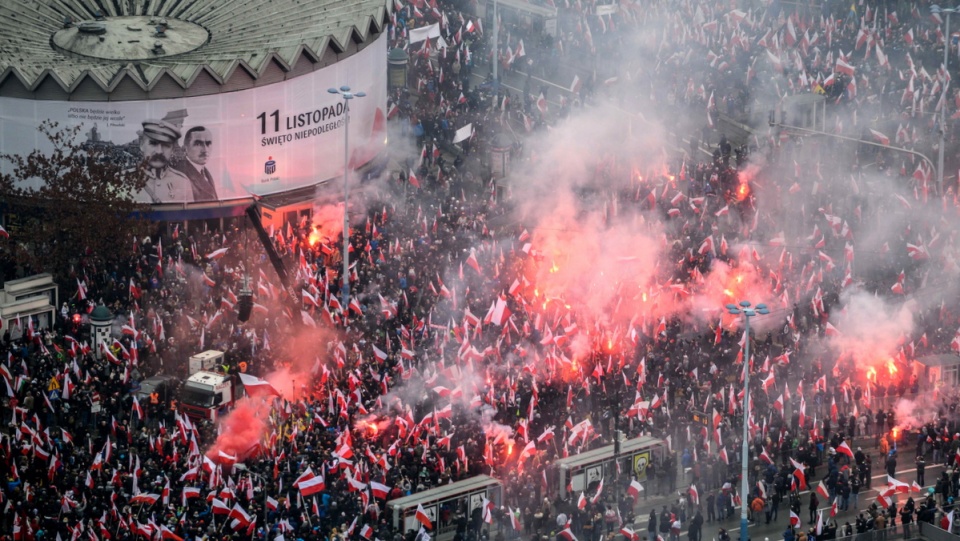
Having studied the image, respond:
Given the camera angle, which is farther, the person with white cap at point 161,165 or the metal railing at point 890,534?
the person with white cap at point 161,165

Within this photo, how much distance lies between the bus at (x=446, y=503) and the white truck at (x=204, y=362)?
30.6 ft

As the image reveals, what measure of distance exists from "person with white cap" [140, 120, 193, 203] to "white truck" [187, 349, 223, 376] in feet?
42.3

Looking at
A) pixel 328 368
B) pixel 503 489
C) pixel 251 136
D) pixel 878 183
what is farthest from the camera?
pixel 878 183

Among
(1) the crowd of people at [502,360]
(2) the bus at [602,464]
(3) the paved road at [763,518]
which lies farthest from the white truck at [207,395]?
(3) the paved road at [763,518]

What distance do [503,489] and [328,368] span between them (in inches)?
325

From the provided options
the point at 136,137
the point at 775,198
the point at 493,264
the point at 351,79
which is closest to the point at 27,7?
the point at 136,137

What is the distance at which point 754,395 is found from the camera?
180 ft

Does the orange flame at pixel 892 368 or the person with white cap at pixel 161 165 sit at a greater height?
the person with white cap at pixel 161 165

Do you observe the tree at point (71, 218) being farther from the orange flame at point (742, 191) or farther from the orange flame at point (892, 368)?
the orange flame at point (892, 368)

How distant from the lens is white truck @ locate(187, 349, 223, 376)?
53875 mm

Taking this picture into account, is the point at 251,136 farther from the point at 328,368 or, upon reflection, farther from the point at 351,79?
the point at 328,368

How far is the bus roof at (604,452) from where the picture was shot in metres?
49.9

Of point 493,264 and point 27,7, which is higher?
point 27,7

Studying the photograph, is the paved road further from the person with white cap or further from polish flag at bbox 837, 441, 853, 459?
the person with white cap
